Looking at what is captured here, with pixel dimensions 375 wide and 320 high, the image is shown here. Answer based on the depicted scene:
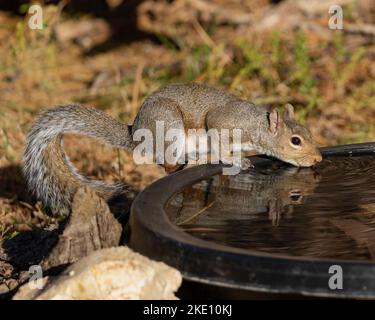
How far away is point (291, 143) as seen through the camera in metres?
5.41

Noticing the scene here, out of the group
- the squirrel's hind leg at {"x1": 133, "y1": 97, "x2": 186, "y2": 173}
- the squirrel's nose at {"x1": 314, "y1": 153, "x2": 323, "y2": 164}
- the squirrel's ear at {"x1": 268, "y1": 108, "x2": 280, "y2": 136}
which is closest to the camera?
the squirrel's nose at {"x1": 314, "y1": 153, "x2": 323, "y2": 164}

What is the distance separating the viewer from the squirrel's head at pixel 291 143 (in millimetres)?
5227

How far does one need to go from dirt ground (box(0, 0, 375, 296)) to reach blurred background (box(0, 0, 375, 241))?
1cm

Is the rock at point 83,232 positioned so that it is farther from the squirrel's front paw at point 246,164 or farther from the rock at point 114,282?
the squirrel's front paw at point 246,164

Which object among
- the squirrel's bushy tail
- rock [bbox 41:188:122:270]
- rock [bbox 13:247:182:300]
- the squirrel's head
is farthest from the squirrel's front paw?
rock [bbox 13:247:182:300]

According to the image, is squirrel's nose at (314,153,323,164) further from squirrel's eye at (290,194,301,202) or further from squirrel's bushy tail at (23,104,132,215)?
squirrel's bushy tail at (23,104,132,215)

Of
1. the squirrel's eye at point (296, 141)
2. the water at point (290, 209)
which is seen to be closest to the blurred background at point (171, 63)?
the squirrel's eye at point (296, 141)

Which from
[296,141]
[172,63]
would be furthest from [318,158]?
[172,63]

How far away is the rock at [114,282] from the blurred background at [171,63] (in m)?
2.66

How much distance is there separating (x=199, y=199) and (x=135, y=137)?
3.40 feet

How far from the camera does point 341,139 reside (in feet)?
23.9

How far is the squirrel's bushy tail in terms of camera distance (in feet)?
16.1

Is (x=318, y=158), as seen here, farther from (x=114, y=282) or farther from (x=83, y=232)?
(x=114, y=282)
